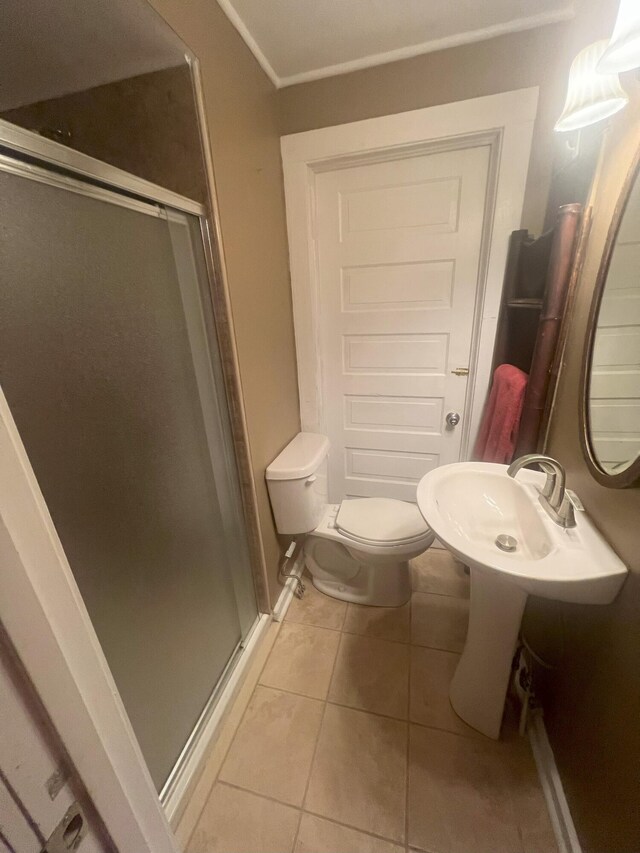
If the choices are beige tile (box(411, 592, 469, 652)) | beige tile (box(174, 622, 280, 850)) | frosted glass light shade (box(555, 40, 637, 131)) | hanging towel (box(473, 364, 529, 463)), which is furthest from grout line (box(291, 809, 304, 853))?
frosted glass light shade (box(555, 40, 637, 131))

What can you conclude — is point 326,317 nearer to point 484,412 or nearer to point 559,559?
point 484,412

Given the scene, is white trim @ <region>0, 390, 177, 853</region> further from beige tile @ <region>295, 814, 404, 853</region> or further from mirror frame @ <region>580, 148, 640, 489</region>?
mirror frame @ <region>580, 148, 640, 489</region>

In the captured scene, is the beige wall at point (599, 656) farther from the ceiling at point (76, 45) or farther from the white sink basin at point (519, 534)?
the ceiling at point (76, 45)

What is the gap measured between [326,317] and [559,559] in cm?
140

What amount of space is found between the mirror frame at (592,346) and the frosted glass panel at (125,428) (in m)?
1.13

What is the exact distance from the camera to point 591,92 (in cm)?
87

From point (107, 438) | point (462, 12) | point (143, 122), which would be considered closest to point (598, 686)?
point (107, 438)

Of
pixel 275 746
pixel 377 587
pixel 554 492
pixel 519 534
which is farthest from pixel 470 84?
pixel 275 746

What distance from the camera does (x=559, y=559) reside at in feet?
2.71

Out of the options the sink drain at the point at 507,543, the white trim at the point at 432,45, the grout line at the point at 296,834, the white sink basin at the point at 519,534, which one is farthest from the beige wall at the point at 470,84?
the grout line at the point at 296,834

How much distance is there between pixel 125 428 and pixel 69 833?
653mm

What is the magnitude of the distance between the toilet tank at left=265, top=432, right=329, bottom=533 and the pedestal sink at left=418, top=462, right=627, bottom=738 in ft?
1.74

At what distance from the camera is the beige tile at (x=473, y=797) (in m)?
0.92

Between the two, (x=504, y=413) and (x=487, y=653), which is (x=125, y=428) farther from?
(x=504, y=413)
